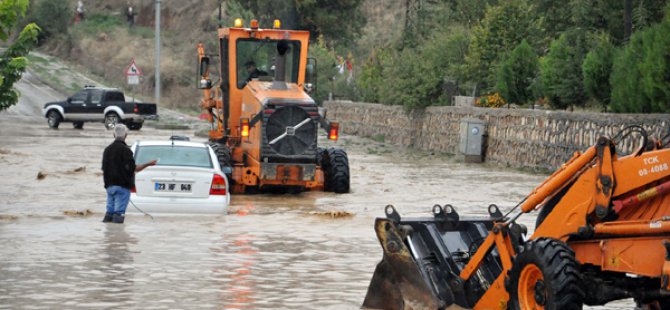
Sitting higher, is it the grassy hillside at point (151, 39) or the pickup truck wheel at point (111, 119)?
Result: the grassy hillside at point (151, 39)

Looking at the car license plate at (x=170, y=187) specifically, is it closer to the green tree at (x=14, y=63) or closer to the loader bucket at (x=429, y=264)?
the loader bucket at (x=429, y=264)

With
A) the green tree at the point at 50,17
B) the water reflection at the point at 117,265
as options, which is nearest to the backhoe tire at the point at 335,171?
the water reflection at the point at 117,265

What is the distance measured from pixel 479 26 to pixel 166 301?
33825mm

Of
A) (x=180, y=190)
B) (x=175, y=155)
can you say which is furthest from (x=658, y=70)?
(x=180, y=190)

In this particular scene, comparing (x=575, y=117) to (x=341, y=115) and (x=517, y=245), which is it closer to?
(x=517, y=245)

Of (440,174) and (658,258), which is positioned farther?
(440,174)

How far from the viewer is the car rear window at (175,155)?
67.6 ft

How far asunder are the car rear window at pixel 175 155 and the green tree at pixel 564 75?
1668cm

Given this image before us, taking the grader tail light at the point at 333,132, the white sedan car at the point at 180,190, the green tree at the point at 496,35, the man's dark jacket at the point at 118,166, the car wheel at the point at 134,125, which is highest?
the green tree at the point at 496,35

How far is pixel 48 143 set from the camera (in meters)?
44.3

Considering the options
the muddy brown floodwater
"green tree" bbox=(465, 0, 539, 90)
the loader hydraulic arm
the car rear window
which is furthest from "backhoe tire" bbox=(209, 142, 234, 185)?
"green tree" bbox=(465, 0, 539, 90)

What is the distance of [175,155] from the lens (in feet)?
68.5

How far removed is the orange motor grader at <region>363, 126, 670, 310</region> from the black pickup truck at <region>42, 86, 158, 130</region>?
153 ft

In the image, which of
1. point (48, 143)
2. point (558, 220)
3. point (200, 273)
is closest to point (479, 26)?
point (48, 143)
